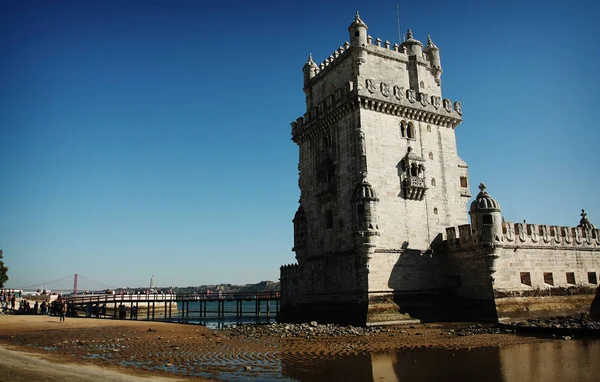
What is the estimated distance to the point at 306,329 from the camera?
27.2 m

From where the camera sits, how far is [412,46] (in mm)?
36062

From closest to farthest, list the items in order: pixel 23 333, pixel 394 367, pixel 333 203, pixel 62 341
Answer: pixel 394 367 → pixel 62 341 → pixel 23 333 → pixel 333 203

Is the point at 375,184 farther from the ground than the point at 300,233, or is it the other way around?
the point at 375,184

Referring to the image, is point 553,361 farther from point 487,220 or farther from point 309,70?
point 309,70

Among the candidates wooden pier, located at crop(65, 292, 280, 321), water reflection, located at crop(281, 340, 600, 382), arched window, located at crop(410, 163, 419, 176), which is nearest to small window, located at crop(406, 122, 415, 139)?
arched window, located at crop(410, 163, 419, 176)

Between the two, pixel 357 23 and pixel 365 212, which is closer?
pixel 365 212

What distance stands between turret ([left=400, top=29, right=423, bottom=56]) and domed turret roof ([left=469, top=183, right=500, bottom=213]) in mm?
12885

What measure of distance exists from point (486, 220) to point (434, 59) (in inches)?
609

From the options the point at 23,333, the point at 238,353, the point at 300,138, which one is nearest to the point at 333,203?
the point at 300,138

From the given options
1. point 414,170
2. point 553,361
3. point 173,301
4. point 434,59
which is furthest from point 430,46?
point 173,301

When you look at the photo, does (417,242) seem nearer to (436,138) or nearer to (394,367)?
(436,138)

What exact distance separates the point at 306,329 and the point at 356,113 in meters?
15.1

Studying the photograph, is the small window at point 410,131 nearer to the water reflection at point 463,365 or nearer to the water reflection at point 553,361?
the water reflection at point 553,361

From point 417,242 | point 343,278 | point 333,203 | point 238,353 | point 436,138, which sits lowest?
point 238,353
